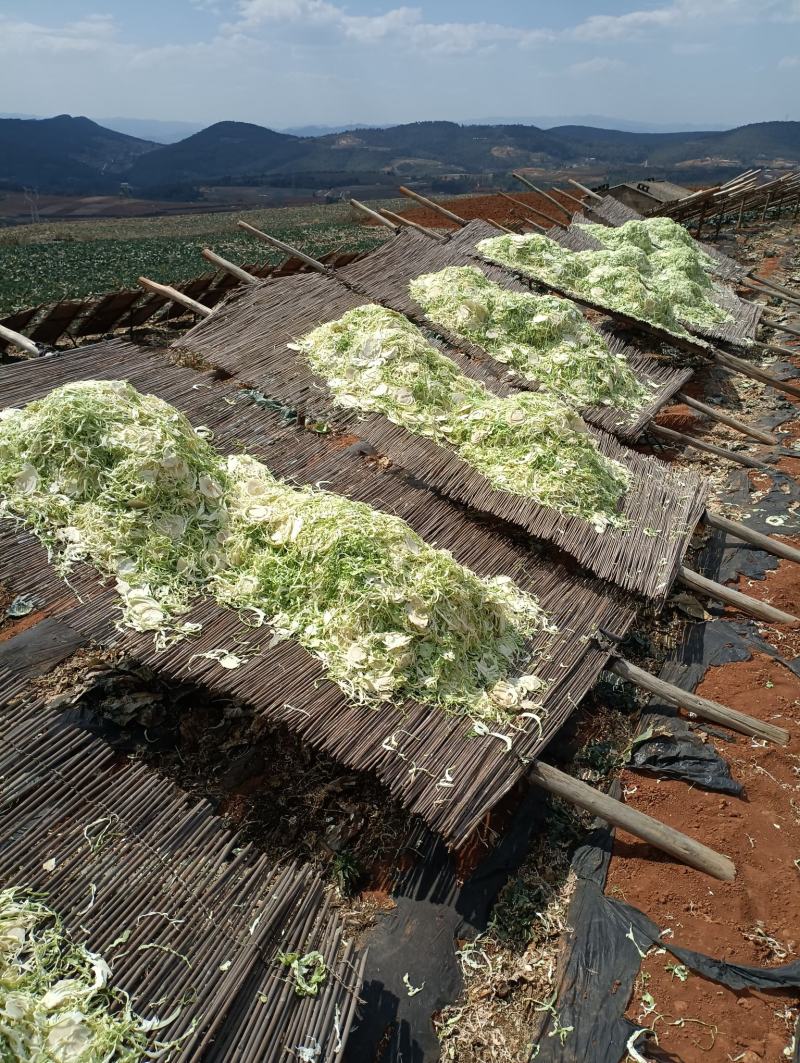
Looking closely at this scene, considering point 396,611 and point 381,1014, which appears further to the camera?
point 396,611

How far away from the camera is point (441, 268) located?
39.1ft

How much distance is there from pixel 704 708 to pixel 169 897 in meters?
4.29

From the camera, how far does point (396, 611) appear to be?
4.70 m

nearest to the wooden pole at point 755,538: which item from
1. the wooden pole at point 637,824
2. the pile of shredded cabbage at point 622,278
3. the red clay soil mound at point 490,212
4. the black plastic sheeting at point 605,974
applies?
the wooden pole at point 637,824

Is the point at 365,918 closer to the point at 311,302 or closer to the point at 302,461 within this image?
the point at 302,461

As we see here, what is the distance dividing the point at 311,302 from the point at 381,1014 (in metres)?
8.86

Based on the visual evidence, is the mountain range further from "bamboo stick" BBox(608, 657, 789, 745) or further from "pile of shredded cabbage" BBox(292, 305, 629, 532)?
"bamboo stick" BBox(608, 657, 789, 745)

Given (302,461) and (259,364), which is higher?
(259,364)

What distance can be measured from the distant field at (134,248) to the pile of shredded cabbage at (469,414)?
53.7 ft

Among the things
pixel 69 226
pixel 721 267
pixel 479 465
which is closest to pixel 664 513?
pixel 479 465

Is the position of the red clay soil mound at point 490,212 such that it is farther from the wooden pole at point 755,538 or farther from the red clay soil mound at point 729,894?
the red clay soil mound at point 729,894

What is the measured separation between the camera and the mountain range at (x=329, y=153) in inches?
4841

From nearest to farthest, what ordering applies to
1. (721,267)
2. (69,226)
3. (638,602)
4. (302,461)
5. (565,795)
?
(565,795)
(638,602)
(302,461)
(721,267)
(69,226)

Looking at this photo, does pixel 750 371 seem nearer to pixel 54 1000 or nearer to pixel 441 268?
pixel 441 268
